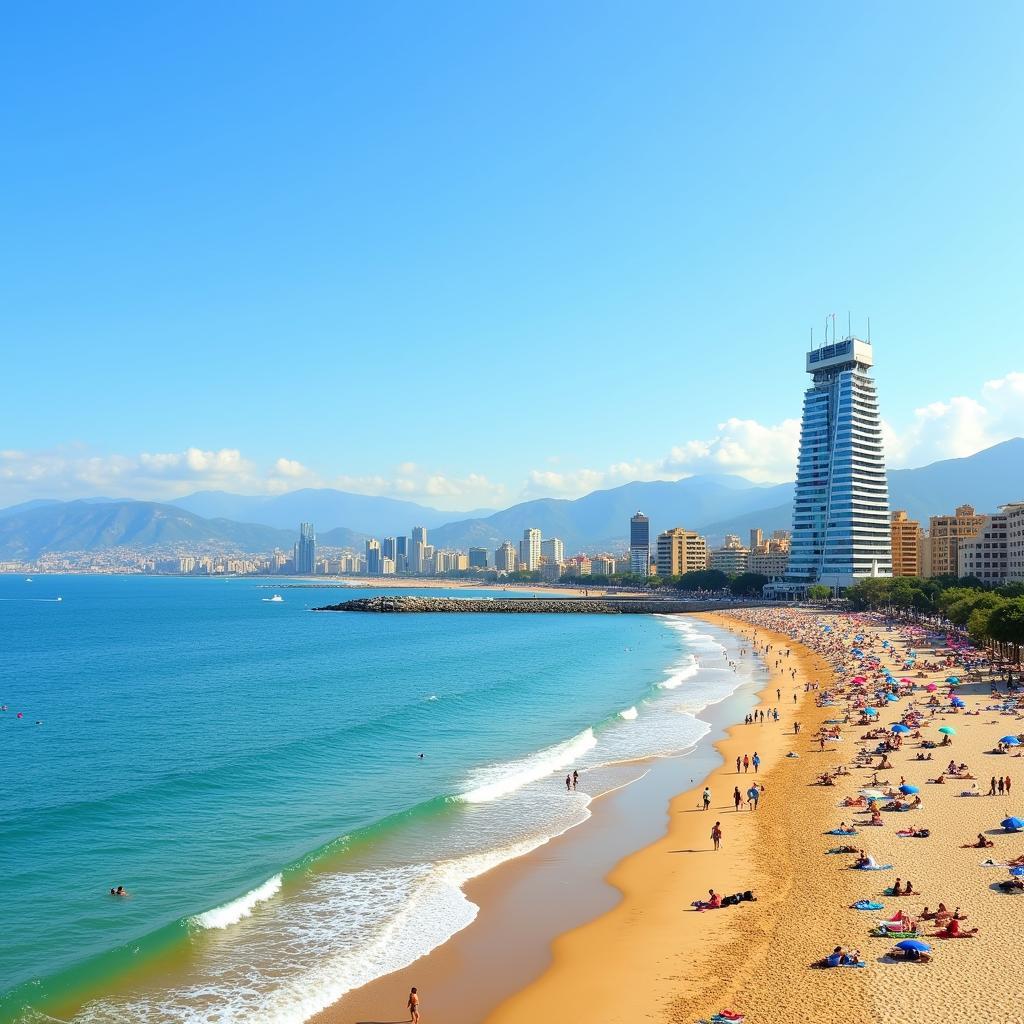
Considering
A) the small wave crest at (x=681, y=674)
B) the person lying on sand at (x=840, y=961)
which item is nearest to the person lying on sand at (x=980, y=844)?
the person lying on sand at (x=840, y=961)

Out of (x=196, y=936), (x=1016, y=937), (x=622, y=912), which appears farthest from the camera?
(x=622, y=912)

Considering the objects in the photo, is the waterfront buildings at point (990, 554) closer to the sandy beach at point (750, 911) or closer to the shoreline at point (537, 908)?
the sandy beach at point (750, 911)

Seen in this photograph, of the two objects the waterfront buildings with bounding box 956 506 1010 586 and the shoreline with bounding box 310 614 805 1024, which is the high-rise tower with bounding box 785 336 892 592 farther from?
the shoreline with bounding box 310 614 805 1024

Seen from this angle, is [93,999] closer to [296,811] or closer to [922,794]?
[296,811]

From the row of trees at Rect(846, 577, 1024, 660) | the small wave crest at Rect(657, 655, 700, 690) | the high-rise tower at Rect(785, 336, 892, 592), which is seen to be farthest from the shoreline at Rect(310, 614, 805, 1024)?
the high-rise tower at Rect(785, 336, 892, 592)

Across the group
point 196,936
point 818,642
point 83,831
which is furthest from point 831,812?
point 818,642

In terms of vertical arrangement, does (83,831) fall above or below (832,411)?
below
